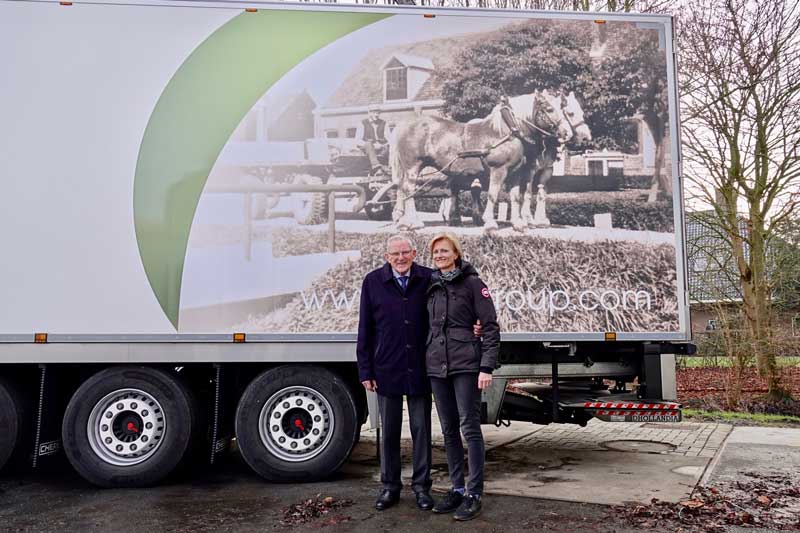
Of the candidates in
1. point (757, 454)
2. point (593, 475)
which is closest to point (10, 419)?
point (593, 475)

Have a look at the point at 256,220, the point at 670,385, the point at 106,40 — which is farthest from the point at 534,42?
the point at 106,40

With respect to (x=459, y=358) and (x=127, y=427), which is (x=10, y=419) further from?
(x=459, y=358)

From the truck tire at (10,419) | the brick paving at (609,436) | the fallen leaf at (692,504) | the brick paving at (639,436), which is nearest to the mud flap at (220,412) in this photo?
the truck tire at (10,419)

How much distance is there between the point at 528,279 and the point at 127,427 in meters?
3.61

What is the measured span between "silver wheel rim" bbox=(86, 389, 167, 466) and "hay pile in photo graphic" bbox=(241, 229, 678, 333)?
1090 millimetres

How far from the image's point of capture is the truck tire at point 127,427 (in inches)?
213

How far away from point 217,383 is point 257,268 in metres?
1.08

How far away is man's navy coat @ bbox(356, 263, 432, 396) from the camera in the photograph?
15.2ft

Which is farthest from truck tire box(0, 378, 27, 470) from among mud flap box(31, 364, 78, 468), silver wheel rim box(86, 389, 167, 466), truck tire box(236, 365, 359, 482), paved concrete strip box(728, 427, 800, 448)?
paved concrete strip box(728, 427, 800, 448)

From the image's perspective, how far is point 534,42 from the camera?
5.69 m

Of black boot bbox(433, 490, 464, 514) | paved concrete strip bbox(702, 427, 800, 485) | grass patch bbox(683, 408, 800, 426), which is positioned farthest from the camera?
grass patch bbox(683, 408, 800, 426)

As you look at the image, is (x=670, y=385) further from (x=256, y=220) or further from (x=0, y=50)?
(x=0, y=50)

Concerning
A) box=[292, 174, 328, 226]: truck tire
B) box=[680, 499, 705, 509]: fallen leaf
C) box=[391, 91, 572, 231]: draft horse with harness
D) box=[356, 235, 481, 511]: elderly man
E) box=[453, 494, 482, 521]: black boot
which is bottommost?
box=[680, 499, 705, 509]: fallen leaf

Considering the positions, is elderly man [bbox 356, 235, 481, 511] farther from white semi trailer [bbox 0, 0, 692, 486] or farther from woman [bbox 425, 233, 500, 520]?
white semi trailer [bbox 0, 0, 692, 486]
